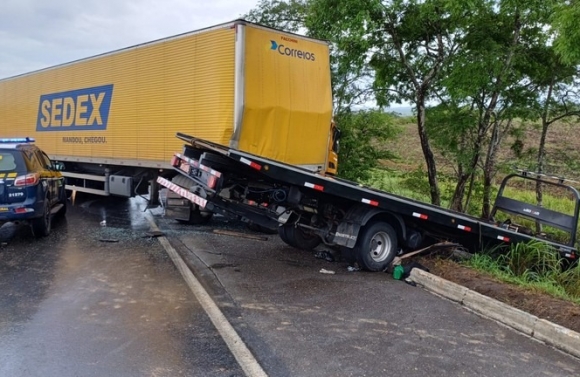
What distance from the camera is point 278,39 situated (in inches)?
371

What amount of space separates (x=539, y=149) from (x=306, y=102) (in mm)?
6412

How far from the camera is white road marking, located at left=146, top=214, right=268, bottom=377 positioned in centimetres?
415

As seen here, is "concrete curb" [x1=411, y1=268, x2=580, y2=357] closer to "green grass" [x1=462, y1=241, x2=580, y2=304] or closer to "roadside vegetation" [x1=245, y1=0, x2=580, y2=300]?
"green grass" [x1=462, y1=241, x2=580, y2=304]

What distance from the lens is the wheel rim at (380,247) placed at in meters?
7.58

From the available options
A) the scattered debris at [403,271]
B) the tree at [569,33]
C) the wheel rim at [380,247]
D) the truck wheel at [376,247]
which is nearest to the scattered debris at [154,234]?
the truck wheel at [376,247]

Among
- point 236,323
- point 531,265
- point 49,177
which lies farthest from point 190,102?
point 531,265

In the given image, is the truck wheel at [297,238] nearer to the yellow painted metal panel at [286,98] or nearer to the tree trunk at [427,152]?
the yellow painted metal panel at [286,98]

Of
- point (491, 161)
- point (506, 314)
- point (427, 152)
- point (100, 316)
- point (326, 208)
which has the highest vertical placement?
point (427, 152)

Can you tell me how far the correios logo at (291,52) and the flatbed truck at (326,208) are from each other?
114 inches

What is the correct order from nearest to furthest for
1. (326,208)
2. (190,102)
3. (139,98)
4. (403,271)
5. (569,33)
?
(403,271) < (569,33) < (326,208) < (190,102) < (139,98)

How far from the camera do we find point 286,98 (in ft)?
31.6

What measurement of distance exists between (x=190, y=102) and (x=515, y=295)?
675 cm

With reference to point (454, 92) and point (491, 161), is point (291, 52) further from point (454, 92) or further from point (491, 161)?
point (491, 161)

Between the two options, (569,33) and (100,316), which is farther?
(569,33)
